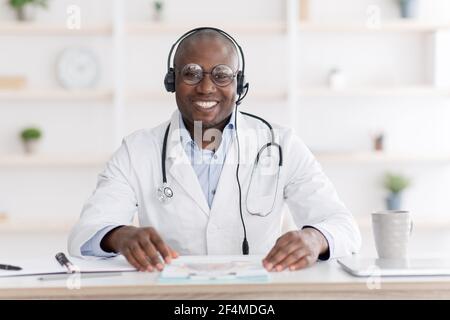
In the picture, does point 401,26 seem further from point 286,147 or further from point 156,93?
point 286,147

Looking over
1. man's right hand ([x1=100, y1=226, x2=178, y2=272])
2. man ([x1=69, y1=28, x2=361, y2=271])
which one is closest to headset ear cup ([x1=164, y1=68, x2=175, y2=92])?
man ([x1=69, y1=28, x2=361, y2=271])

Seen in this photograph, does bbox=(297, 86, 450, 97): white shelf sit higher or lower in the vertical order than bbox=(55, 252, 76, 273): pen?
higher

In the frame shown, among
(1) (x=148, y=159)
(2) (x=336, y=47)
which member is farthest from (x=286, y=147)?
(2) (x=336, y=47)

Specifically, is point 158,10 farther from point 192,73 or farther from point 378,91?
point 192,73

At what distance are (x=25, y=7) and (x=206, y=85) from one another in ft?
7.48

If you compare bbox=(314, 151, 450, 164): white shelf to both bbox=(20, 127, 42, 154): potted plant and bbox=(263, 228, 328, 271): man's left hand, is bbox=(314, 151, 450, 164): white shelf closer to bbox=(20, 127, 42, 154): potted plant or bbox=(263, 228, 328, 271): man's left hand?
bbox=(20, 127, 42, 154): potted plant

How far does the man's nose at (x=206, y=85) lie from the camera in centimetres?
196

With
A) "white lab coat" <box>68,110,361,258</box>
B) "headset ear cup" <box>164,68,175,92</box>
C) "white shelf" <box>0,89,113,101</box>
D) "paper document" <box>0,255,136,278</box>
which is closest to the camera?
"paper document" <box>0,255,136,278</box>

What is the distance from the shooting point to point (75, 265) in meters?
1.48

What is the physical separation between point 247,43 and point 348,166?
2.78 ft

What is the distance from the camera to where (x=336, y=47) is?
13.2ft

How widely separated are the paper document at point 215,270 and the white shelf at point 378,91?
→ 238 centimetres

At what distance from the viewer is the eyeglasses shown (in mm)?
1944

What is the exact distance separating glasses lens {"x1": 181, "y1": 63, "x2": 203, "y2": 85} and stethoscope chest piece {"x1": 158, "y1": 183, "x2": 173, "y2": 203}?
28 cm
